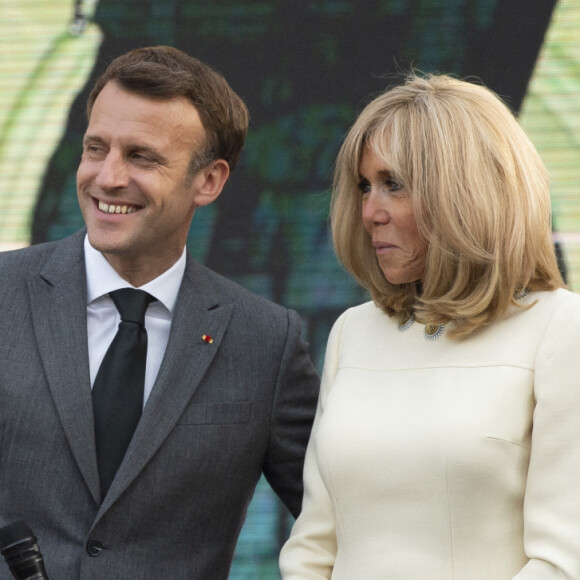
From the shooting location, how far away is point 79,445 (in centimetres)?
264

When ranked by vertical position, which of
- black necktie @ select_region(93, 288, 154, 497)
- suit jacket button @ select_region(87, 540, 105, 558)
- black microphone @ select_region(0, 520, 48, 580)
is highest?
black microphone @ select_region(0, 520, 48, 580)

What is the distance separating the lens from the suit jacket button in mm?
2641

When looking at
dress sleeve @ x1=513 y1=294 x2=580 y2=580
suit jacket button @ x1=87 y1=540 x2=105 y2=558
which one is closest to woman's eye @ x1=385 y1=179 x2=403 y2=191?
dress sleeve @ x1=513 y1=294 x2=580 y2=580

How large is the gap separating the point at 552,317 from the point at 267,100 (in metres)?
2.15

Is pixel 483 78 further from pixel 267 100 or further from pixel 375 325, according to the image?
pixel 375 325

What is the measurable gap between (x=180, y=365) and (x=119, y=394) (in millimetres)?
174

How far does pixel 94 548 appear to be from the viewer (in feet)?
8.69

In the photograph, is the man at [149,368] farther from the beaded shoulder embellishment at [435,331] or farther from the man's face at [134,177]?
the beaded shoulder embellishment at [435,331]

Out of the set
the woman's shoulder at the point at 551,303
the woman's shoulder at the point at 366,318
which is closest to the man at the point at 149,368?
the woman's shoulder at the point at 366,318

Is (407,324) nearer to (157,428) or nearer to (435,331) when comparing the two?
(435,331)

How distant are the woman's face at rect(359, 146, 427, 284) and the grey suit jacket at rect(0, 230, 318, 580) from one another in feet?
1.68

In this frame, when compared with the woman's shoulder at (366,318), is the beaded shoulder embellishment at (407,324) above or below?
above

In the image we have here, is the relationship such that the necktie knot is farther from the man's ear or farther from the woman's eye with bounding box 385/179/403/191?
the woman's eye with bounding box 385/179/403/191

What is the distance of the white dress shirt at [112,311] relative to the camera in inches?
111
